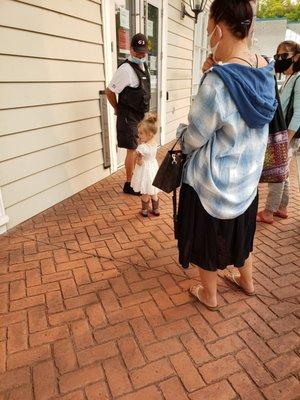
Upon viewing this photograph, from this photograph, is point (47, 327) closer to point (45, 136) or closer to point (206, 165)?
point (206, 165)

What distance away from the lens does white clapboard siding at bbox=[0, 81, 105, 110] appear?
2.72m

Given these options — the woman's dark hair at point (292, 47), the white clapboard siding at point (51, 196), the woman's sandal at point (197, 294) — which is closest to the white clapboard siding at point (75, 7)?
the white clapboard siding at point (51, 196)

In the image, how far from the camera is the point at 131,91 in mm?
3455

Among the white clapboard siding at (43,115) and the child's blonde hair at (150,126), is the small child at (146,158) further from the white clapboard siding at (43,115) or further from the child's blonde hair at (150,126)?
the white clapboard siding at (43,115)

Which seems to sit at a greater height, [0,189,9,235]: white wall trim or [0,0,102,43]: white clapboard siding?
[0,0,102,43]: white clapboard siding

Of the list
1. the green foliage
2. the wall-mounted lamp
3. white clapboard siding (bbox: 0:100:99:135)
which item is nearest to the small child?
white clapboard siding (bbox: 0:100:99:135)

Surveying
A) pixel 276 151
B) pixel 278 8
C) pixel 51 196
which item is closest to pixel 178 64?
pixel 51 196

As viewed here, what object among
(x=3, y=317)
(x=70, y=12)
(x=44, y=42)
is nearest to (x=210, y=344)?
(x=3, y=317)

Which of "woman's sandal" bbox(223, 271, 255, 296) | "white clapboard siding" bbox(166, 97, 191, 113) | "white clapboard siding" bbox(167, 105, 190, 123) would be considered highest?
"white clapboard siding" bbox(166, 97, 191, 113)

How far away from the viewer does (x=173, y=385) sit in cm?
152

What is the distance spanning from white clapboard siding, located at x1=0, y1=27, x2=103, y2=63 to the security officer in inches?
22.6

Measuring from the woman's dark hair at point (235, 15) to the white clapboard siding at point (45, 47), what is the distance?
6.67 ft

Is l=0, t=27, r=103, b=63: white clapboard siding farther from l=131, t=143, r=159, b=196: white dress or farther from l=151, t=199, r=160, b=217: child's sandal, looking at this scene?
l=151, t=199, r=160, b=217: child's sandal

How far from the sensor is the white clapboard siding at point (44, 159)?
2.86 metres
